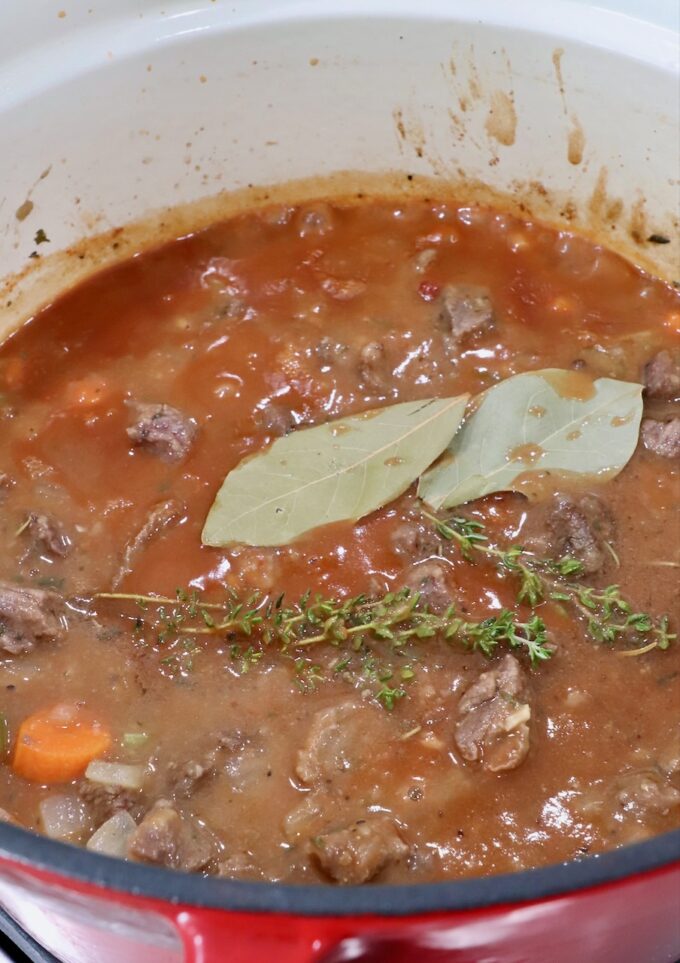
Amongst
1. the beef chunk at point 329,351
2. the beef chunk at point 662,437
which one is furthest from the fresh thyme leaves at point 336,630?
the beef chunk at point 329,351

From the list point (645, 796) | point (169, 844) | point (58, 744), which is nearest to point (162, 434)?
point (58, 744)

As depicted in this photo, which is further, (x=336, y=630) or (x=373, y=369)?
(x=373, y=369)

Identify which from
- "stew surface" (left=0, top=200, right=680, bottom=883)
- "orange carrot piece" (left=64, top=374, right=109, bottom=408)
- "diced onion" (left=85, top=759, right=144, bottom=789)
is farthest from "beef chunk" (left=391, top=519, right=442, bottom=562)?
"orange carrot piece" (left=64, top=374, right=109, bottom=408)

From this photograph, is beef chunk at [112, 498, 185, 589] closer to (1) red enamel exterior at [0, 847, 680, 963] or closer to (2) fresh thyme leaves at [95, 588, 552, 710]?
(2) fresh thyme leaves at [95, 588, 552, 710]

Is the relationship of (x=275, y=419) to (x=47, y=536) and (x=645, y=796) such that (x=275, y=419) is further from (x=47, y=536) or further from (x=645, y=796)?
(x=645, y=796)

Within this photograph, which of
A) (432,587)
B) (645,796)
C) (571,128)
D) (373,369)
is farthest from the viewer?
(571,128)

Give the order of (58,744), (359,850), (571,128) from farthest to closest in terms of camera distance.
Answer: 1. (571,128)
2. (58,744)
3. (359,850)

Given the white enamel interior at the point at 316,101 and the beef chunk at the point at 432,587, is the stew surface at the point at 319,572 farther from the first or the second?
the white enamel interior at the point at 316,101

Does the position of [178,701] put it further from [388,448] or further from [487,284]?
[487,284]
